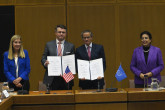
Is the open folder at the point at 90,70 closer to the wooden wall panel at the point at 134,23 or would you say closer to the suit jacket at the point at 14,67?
the suit jacket at the point at 14,67

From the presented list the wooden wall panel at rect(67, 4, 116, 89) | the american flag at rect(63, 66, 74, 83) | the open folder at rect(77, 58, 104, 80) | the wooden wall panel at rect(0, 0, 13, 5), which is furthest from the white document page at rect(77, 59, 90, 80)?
the wooden wall panel at rect(0, 0, 13, 5)

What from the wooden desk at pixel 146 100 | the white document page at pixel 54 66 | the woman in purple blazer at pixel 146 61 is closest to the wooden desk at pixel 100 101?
the wooden desk at pixel 146 100

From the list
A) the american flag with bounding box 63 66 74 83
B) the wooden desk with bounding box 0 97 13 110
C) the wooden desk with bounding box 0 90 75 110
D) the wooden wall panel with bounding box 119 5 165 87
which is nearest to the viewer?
the wooden desk with bounding box 0 97 13 110

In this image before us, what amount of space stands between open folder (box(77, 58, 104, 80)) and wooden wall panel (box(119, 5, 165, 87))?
228 cm

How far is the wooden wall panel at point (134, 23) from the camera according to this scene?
6.65 metres

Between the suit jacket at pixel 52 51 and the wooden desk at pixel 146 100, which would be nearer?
the wooden desk at pixel 146 100

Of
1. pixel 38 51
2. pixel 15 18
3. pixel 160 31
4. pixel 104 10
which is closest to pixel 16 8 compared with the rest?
pixel 15 18

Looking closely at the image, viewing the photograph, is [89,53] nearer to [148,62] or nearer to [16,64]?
[148,62]

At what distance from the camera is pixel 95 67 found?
4469mm

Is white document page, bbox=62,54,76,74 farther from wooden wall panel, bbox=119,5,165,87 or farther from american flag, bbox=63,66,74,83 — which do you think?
wooden wall panel, bbox=119,5,165,87

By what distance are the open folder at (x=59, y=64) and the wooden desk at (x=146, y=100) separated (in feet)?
3.29

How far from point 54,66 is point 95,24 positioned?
93.6 inches

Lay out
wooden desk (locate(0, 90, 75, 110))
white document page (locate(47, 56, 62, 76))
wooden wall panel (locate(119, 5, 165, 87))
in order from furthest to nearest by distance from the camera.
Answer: wooden wall panel (locate(119, 5, 165, 87))
white document page (locate(47, 56, 62, 76))
wooden desk (locate(0, 90, 75, 110))

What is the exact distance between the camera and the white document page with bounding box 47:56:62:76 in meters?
4.51
